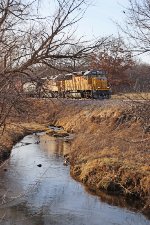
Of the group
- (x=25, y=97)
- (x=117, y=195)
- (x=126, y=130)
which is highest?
(x=25, y=97)

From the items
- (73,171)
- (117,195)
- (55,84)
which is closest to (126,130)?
(73,171)

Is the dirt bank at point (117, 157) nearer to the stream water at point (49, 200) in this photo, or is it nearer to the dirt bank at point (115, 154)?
the dirt bank at point (115, 154)

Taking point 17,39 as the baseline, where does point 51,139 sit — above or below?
below

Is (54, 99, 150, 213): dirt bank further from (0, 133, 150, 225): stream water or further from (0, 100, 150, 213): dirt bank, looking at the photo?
(0, 133, 150, 225): stream water

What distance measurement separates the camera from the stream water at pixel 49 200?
1323 centimetres

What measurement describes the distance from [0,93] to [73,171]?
1545 cm

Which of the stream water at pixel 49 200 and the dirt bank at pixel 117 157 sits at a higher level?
the dirt bank at pixel 117 157

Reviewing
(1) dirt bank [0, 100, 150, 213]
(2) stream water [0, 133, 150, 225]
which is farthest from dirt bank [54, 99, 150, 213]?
(2) stream water [0, 133, 150, 225]

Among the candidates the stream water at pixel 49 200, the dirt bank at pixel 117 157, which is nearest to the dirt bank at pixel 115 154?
the dirt bank at pixel 117 157

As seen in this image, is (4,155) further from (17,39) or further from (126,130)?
(17,39)

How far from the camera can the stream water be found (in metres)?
13.2

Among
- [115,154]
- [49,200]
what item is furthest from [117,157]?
[49,200]

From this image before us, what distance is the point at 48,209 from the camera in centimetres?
1434

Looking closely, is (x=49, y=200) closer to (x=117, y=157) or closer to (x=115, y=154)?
(x=117, y=157)
